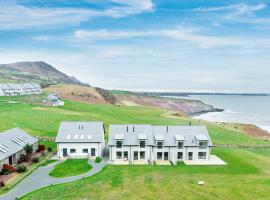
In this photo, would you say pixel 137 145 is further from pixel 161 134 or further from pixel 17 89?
pixel 17 89

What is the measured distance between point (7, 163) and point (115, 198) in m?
23.1

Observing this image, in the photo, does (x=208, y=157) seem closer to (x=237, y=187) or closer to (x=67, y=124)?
(x=237, y=187)

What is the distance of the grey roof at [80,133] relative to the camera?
60875mm

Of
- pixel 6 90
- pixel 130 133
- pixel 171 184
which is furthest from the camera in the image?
pixel 6 90

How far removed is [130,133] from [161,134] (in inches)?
259

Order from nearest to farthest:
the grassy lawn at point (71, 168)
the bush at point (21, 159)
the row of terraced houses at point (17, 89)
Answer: the grassy lawn at point (71, 168) → the bush at point (21, 159) → the row of terraced houses at point (17, 89)

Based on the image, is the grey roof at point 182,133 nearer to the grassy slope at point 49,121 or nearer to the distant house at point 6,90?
the grassy slope at point 49,121

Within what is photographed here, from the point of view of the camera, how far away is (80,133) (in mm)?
62594

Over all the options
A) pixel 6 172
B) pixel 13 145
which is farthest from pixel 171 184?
pixel 13 145

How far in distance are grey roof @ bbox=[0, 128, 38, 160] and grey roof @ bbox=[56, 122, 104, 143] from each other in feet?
22.4

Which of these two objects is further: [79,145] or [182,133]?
[182,133]

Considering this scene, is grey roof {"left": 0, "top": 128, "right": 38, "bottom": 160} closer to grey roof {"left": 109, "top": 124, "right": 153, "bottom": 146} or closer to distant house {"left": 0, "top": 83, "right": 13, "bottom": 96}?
grey roof {"left": 109, "top": 124, "right": 153, "bottom": 146}

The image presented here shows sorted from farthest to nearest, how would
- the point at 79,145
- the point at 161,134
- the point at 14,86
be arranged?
1. the point at 14,86
2. the point at 161,134
3. the point at 79,145

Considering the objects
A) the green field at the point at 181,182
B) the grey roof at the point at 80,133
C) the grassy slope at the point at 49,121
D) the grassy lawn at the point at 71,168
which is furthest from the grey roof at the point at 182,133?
the grassy slope at the point at 49,121
